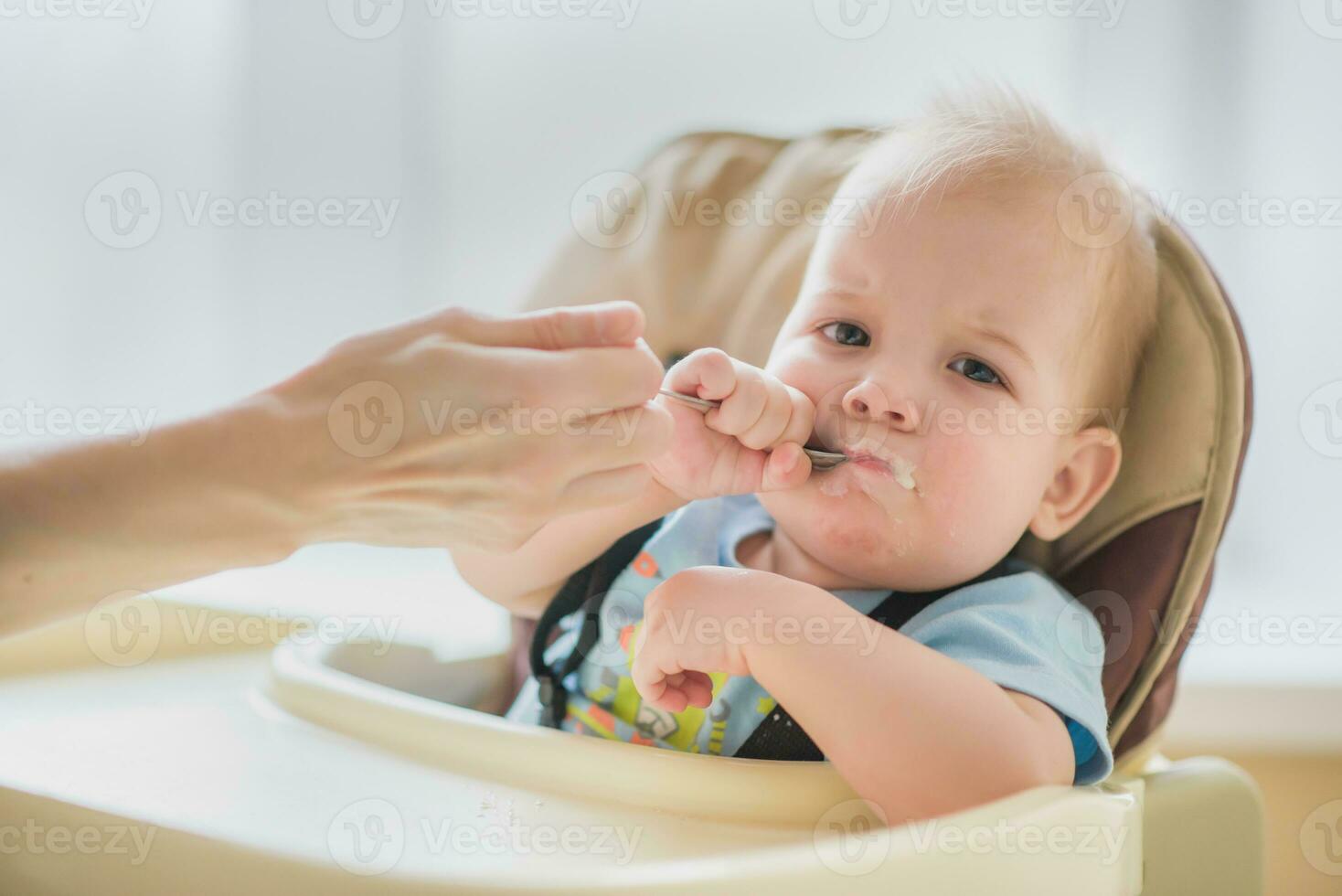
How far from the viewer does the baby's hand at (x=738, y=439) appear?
78cm

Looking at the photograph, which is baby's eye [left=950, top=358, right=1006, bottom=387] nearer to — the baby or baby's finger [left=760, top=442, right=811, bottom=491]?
A: the baby

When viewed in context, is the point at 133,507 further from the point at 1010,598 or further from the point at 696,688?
the point at 1010,598

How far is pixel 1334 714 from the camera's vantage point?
1569mm

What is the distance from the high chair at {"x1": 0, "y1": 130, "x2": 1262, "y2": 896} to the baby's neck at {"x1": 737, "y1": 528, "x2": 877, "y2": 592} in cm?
20

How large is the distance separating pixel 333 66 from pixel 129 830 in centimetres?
147

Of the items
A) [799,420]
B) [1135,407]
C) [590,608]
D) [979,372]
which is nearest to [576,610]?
[590,608]

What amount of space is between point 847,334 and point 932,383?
0.09 meters

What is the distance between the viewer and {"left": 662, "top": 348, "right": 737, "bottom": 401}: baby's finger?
0.77m

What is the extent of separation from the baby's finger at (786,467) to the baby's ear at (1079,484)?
10.4 inches

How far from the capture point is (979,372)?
890 mm

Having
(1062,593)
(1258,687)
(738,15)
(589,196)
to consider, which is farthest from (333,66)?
(1258,687)

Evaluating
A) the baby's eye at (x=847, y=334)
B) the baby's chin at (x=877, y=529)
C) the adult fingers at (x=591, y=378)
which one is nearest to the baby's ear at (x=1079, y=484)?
the baby's chin at (x=877, y=529)

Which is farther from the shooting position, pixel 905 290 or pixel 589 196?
pixel 589 196

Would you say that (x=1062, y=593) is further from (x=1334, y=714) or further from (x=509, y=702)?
(x=1334, y=714)
